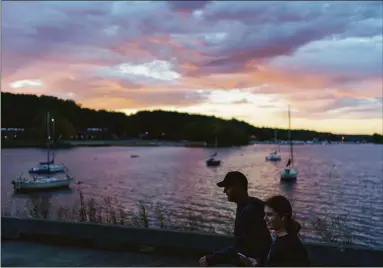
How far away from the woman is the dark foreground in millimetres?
4127

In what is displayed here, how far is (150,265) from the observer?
7348 mm

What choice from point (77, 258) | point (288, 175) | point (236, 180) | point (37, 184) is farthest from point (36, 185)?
point (236, 180)

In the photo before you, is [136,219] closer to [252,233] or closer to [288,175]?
[252,233]

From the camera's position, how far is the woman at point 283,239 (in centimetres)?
336

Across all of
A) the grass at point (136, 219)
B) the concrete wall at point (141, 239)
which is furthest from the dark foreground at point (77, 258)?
the grass at point (136, 219)

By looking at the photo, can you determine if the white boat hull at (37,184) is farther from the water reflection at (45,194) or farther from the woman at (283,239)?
the woman at (283,239)

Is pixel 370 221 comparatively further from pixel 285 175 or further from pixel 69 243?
pixel 285 175

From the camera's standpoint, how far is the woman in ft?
11.0

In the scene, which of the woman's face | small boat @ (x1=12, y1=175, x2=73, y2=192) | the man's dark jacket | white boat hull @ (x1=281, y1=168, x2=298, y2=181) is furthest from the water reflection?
the woman's face

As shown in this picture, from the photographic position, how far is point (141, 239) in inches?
321

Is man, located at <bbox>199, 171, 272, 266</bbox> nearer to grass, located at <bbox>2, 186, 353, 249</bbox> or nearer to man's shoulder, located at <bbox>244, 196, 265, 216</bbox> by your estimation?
man's shoulder, located at <bbox>244, 196, 265, 216</bbox>

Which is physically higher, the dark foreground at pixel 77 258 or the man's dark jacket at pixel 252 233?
the man's dark jacket at pixel 252 233

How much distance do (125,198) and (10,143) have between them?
15772cm

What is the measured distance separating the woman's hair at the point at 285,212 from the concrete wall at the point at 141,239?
380cm
